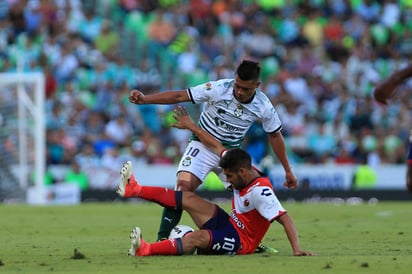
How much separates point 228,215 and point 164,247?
77 centimetres

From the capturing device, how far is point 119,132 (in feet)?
88.3

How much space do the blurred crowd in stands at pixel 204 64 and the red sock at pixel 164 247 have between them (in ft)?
45.0

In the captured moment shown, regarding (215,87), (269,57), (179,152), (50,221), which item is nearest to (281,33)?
(269,57)

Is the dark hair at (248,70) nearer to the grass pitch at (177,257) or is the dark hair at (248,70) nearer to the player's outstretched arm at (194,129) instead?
the player's outstretched arm at (194,129)

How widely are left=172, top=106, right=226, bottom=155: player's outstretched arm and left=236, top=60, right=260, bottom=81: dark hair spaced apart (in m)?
0.75

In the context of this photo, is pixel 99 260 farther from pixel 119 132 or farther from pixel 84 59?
pixel 84 59

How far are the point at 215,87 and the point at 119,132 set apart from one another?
15.3m

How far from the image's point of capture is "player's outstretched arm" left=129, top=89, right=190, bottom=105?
11.4 metres

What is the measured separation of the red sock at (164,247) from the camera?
34.7 ft

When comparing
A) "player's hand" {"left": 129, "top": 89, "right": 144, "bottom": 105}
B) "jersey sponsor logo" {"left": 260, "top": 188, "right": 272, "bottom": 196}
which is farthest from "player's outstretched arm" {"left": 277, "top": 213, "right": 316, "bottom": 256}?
"player's hand" {"left": 129, "top": 89, "right": 144, "bottom": 105}

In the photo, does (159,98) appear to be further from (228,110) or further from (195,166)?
(195,166)

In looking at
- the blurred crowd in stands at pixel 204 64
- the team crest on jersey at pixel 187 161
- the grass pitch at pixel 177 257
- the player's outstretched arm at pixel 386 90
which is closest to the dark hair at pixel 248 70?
the team crest on jersey at pixel 187 161

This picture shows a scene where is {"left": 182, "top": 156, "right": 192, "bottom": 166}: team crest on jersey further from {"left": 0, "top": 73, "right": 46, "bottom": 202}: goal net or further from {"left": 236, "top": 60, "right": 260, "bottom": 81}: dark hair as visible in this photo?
{"left": 0, "top": 73, "right": 46, "bottom": 202}: goal net

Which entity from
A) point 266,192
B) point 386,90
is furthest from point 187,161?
point 386,90
